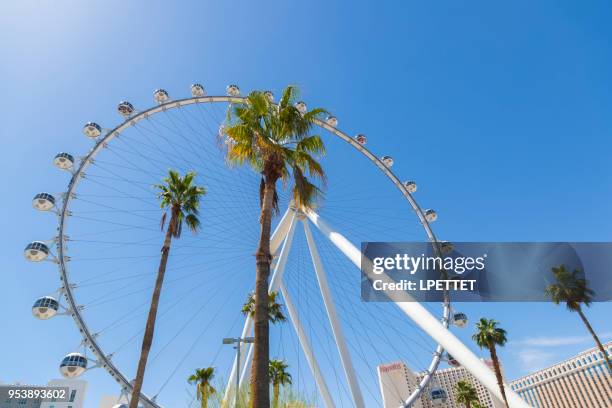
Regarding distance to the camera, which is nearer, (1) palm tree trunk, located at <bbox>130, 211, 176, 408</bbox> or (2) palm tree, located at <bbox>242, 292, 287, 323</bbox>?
(1) palm tree trunk, located at <bbox>130, 211, 176, 408</bbox>

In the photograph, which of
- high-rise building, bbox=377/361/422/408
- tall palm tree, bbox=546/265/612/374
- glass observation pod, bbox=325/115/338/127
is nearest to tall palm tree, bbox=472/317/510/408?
tall palm tree, bbox=546/265/612/374

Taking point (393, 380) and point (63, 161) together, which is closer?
point (63, 161)

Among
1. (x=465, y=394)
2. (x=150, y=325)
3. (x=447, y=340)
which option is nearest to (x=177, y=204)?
(x=150, y=325)

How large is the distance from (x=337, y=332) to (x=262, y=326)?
1984 centimetres

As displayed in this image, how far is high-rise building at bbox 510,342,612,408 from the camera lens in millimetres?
157000

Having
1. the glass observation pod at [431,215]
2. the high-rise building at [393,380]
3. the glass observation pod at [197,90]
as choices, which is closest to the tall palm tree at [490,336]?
the glass observation pod at [431,215]

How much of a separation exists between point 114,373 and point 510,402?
20509 mm

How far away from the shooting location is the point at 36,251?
2380 centimetres

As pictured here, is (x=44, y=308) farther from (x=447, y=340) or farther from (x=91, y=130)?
(x=447, y=340)

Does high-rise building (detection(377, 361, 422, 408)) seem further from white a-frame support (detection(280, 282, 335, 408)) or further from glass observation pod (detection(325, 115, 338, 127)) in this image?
glass observation pod (detection(325, 115, 338, 127))

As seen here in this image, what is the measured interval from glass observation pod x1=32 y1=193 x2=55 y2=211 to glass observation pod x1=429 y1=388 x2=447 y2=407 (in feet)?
89.7

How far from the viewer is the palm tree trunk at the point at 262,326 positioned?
9.62 m

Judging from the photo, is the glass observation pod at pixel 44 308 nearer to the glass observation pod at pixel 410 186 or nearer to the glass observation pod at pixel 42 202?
the glass observation pod at pixel 42 202

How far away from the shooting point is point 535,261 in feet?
70.8
